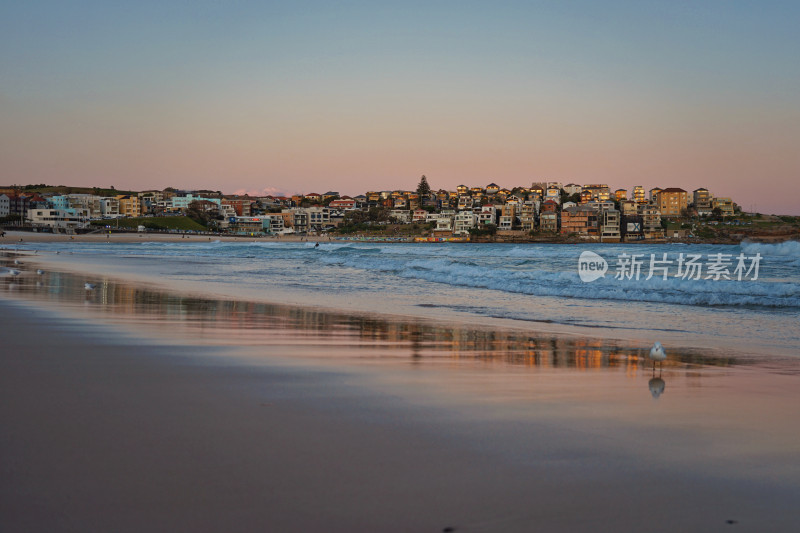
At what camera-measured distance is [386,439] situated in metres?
3.41

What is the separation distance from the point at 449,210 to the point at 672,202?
188ft

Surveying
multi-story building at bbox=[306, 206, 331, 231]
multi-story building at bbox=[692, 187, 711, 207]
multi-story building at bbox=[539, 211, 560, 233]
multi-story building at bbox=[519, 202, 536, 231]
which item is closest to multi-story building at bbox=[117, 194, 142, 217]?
multi-story building at bbox=[306, 206, 331, 231]

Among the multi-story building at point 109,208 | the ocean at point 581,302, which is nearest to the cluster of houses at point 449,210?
the multi-story building at point 109,208

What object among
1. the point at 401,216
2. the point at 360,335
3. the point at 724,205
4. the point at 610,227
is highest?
the point at 724,205

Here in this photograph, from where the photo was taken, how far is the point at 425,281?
64.2 ft

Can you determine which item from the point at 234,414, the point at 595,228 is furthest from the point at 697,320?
the point at 595,228

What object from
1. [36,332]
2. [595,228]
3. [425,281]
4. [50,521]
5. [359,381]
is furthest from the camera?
[595,228]

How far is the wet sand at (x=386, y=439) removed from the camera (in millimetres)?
2488

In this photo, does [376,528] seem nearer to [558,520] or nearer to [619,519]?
[558,520]

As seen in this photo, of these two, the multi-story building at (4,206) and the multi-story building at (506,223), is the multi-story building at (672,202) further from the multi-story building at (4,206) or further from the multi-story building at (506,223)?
the multi-story building at (4,206)

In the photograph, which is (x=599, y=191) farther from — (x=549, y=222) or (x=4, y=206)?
(x=4, y=206)

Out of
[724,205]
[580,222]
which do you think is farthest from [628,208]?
[724,205]

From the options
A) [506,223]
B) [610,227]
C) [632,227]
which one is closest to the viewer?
[610,227]

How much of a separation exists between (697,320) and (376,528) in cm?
944
